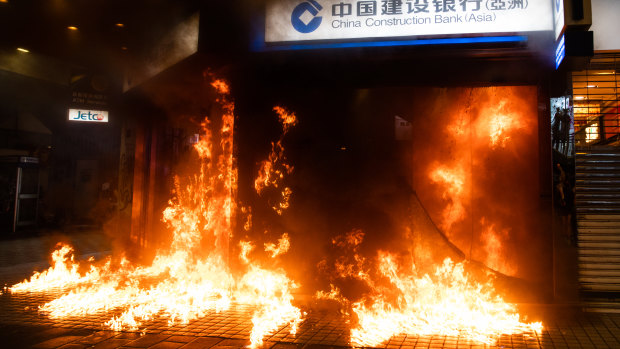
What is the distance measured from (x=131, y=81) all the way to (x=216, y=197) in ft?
15.2

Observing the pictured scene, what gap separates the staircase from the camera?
616cm

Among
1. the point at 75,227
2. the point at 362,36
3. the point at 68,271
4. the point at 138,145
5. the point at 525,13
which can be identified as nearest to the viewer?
the point at 525,13

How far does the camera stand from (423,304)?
6090 mm

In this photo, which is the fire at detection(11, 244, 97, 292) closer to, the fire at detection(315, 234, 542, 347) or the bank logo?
the fire at detection(315, 234, 542, 347)

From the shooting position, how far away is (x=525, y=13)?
20.7 feet

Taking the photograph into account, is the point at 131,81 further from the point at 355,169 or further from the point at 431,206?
the point at 431,206

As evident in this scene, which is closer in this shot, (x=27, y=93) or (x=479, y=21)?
(x=479, y=21)

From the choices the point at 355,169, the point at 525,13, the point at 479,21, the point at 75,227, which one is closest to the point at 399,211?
the point at 355,169

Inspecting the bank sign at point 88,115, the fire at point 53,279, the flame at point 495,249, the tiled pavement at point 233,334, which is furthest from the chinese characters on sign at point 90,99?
the flame at point 495,249

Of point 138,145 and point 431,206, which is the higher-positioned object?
point 138,145

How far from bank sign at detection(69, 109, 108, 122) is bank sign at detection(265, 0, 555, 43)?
8.22m

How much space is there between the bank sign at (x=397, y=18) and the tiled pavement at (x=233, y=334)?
4651 mm

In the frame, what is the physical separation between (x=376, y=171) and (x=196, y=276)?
4.16m

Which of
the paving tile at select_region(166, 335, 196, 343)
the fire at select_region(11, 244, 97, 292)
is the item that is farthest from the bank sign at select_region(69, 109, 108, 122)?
the paving tile at select_region(166, 335, 196, 343)
